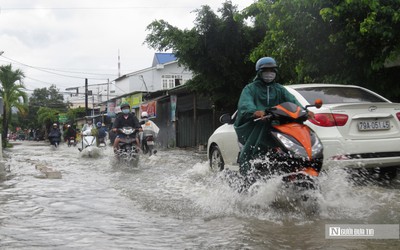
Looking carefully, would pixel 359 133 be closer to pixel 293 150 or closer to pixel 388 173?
pixel 388 173

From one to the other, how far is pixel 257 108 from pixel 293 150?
0.74m

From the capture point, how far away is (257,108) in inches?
199

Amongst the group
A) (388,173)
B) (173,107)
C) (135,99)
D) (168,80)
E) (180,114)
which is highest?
(168,80)

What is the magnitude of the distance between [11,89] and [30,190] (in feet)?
113

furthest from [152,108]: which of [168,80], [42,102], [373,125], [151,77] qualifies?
[42,102]

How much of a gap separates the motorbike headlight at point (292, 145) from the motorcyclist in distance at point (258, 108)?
195mm

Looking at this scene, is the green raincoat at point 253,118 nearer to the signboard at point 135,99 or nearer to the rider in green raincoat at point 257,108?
the rider in green raincoat at point 257,108

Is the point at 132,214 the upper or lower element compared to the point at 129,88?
lower

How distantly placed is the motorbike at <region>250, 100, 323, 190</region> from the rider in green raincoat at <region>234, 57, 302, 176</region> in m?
0.12

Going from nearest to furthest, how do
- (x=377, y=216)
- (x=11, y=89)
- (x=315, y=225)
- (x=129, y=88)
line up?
(x=315, y=225)
(x=377, y=216)
(x=11, y=89)
(x=129, y=88)

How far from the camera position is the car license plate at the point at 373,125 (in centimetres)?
593

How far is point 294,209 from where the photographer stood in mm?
4824

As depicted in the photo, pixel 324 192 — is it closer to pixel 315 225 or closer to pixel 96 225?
pixel 315 225

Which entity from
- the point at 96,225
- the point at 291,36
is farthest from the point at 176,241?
the point at 291,36
